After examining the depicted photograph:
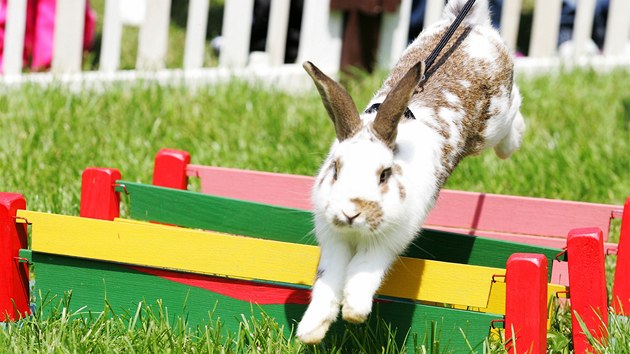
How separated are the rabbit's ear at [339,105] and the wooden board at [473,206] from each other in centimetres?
90

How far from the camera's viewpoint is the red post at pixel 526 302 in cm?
232

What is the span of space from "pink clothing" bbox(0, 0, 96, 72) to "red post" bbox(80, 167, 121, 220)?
2398 millimetres

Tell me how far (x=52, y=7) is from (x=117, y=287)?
3.24 meters

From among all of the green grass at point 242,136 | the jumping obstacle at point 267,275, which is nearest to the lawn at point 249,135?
the green grass at point 242,136

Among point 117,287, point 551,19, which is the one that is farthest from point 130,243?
point 551,19

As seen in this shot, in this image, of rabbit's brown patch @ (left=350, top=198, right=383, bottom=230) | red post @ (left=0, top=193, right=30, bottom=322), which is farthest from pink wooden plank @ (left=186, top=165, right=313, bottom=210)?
rabbit's brown patch @ (left=350, top=198, right=383, bottom=230)

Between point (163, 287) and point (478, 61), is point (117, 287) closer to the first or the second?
point (163, 287)

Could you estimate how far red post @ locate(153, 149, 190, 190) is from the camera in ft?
11.2

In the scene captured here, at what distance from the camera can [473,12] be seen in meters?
3.26

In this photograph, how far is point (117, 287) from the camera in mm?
2650

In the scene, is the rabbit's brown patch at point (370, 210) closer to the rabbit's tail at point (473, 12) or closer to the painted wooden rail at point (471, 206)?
the painted wooden rail at point (471, 206)

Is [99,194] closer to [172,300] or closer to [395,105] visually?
[172,300]

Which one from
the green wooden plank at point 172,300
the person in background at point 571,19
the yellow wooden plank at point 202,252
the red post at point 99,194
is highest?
the person in background at point 571,19

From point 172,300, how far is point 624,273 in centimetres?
121
